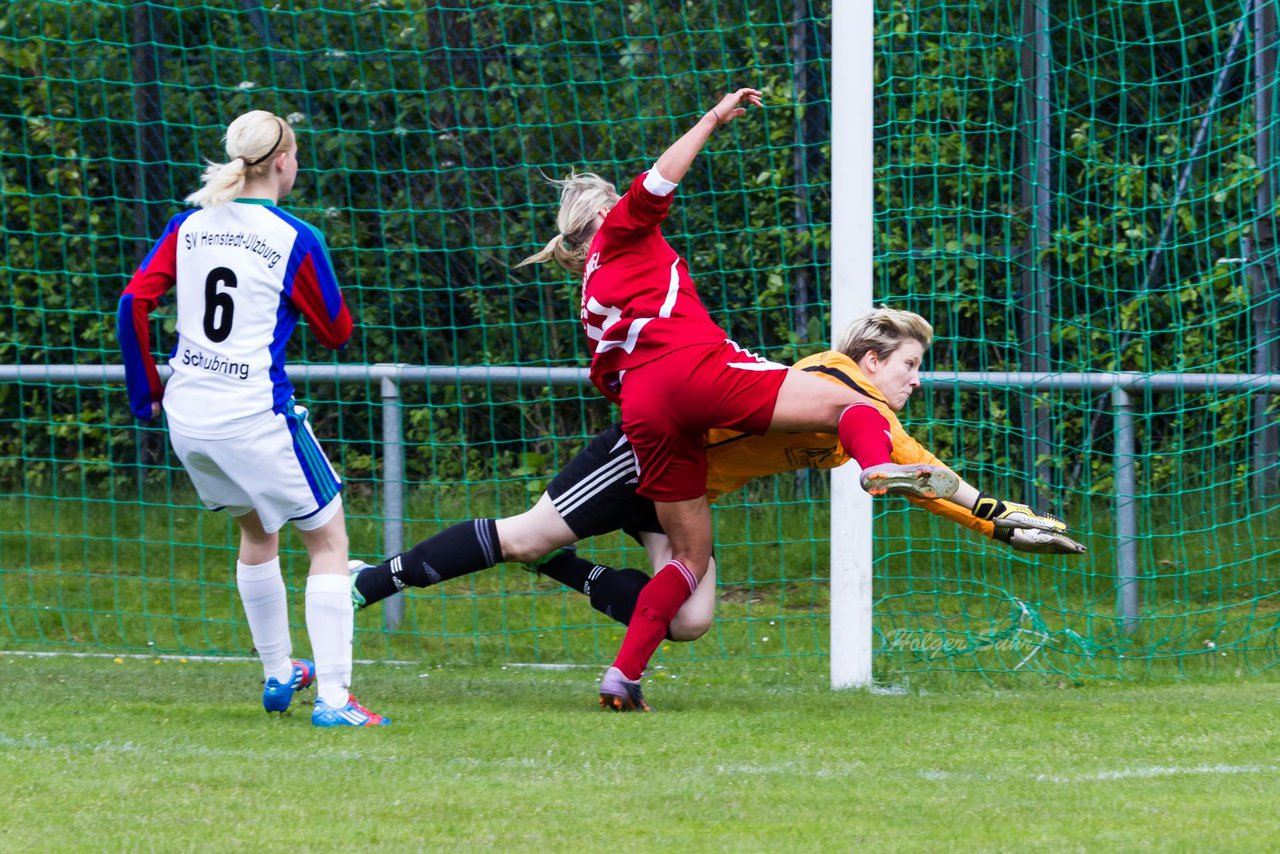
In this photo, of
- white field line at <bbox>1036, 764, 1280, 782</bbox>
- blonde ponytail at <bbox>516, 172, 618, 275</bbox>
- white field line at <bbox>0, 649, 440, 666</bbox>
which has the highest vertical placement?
blonde ponytail at <bbox>516, 172, 618, 275</bbox>

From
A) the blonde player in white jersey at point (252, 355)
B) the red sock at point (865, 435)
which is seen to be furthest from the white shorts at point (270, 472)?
the red sock at point (865, 435)

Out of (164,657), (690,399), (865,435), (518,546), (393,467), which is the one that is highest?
(690,399)

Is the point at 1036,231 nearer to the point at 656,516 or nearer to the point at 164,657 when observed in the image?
the point at 656,516

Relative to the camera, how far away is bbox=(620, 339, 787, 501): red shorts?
176 inches

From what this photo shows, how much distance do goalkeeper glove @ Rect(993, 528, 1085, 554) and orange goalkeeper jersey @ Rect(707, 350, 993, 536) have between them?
0.19 feet

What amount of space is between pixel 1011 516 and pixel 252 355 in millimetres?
2186

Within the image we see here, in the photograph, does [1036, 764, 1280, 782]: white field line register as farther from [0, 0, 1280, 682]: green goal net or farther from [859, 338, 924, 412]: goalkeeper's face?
[0, 0, 1280, 682]: green goal net

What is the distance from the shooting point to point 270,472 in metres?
4.23

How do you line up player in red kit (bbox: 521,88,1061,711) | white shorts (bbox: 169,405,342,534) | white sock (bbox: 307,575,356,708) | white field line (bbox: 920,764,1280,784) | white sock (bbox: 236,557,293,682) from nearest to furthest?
1. white field line (bbox: 920,764,1280,784)
2. white shorts (bbox: 169,405,342,534)
3. white sock (bbox: 307,575,356,708)
4. player in red kit (bbox: 521,88,1061,711)
5. white sock (bbox: 236,557,293,682)

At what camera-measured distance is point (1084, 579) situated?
20.8ft

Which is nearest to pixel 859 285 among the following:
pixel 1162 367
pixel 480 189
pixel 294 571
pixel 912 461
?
pixel 912 461

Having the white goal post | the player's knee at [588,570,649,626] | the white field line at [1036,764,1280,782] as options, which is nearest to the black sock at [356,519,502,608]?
the player's knee at [588,570,649,626]

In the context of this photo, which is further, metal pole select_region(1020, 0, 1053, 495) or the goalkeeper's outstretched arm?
metal pole select_region(1020, 0, 1053, 495)

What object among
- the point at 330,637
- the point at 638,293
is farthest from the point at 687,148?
the point at 330,637
